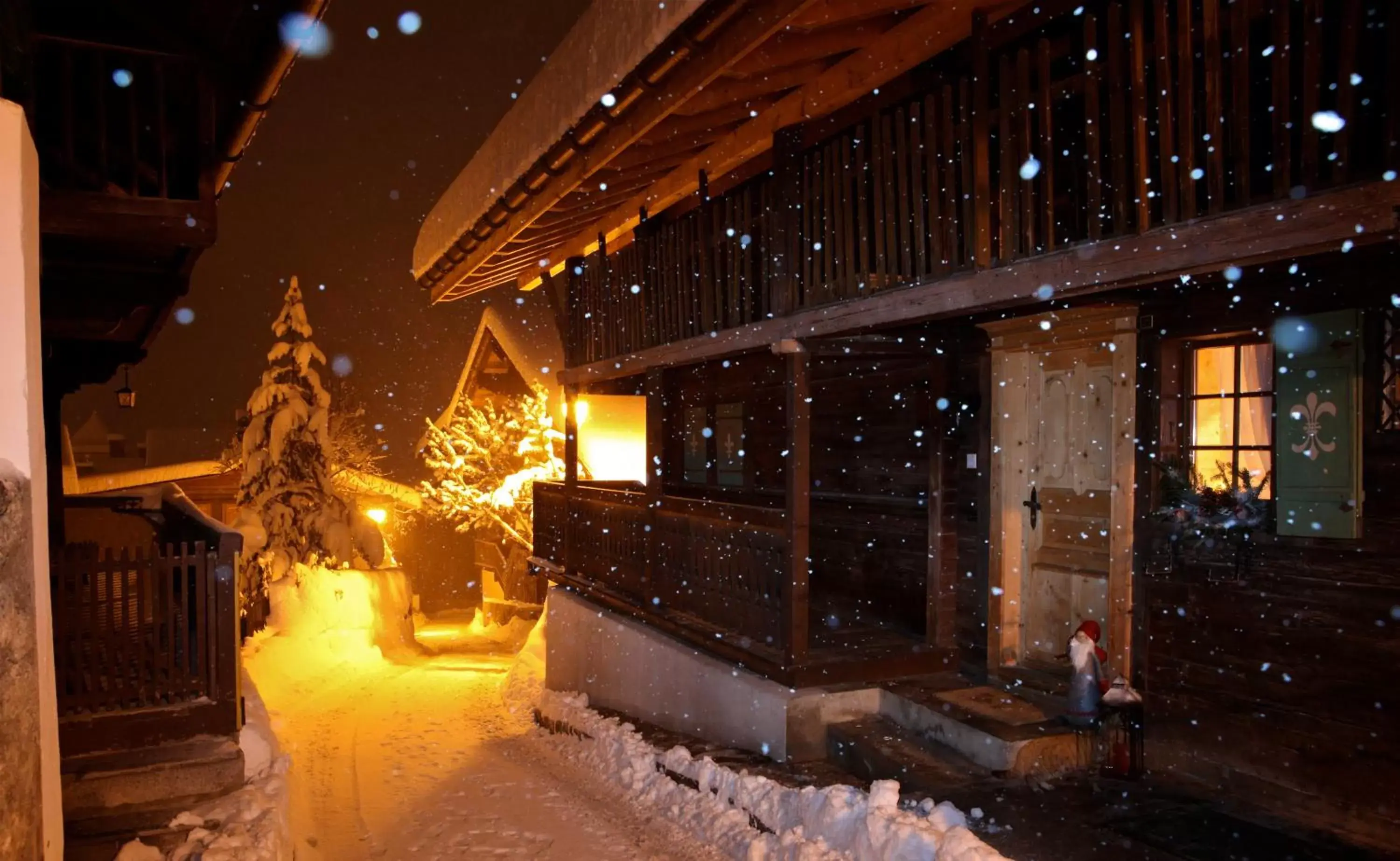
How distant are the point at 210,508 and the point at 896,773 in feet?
105

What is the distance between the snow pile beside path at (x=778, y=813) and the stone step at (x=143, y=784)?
3418 millimetres

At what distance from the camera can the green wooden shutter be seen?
508 cm

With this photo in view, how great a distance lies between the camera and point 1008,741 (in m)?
6.24

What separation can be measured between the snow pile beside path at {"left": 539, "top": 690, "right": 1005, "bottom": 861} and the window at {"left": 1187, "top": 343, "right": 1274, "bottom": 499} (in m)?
2.94

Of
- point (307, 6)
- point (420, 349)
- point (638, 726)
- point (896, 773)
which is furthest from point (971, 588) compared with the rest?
point (420, 349)

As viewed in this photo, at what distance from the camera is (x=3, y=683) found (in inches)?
137

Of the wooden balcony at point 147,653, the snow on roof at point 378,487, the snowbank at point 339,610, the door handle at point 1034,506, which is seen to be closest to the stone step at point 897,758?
the door handle at point 1034,506

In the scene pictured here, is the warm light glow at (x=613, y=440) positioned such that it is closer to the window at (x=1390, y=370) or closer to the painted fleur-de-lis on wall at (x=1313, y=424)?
the painted fleur-de-lis on wall at (x=1313, y=424)

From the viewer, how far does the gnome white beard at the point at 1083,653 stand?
20.6 ft

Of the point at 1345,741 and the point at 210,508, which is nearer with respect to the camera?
the point at 1345,741

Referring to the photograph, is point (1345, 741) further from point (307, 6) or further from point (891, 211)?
point (307, 6)

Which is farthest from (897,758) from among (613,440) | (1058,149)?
(613,440)

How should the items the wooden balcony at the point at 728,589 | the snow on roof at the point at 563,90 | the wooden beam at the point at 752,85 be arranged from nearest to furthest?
the snow on roof at the point at 563,90, the wooden beam at the point at 752,85, the wooden balcony at the point at 728,589

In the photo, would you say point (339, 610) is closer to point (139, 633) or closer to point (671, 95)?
point (139, 633)
